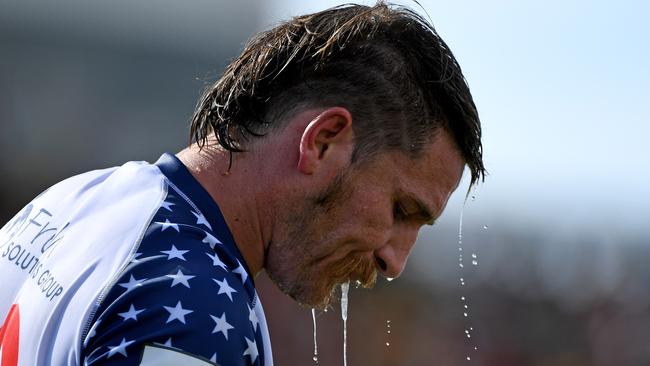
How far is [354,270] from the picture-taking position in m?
2.44

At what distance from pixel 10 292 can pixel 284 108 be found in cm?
70

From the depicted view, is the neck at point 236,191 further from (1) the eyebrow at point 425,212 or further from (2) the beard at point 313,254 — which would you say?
(1) the eyebrow at point 425,212

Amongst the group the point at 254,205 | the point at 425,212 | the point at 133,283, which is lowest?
the point at 425,212

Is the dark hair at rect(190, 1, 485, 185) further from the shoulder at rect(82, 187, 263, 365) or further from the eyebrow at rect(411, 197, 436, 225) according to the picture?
the shoulder at rect(82, 187, 263, 365)

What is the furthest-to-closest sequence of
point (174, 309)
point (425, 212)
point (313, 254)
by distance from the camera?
point (425, 212) → point (313, 254) → point (174, 309)

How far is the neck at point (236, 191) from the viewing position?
2115mm

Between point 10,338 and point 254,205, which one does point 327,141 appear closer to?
point 254,205

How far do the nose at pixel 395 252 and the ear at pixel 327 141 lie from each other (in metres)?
0.30

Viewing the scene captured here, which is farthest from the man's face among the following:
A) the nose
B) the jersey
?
the jersey

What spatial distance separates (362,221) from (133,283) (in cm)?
77

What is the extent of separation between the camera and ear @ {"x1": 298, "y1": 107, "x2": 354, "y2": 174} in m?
2.18

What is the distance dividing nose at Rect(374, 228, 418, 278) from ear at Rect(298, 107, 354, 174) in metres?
0.30

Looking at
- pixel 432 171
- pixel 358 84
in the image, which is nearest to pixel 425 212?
pixel 432 171

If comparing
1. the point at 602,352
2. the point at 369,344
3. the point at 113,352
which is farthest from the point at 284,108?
the point at 602,352
